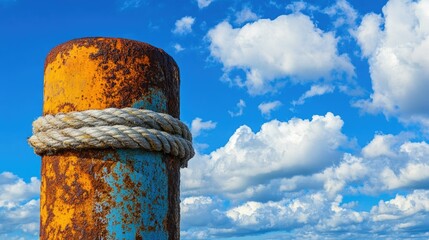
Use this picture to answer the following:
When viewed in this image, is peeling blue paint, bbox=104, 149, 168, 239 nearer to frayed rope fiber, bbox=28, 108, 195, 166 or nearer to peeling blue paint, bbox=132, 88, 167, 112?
frayed rope fiber, bbox=28, 108, 195, 166

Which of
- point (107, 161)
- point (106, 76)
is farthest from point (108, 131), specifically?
point (106, 76)

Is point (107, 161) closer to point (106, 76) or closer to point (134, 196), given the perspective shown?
point (134, 196)

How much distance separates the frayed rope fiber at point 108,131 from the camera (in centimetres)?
281

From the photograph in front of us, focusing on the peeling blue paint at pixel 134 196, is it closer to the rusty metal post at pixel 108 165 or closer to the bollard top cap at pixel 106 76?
the rusty metal post at pixel 108 165

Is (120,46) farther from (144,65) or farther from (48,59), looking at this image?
(48,59)

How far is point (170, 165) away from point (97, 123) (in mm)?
458

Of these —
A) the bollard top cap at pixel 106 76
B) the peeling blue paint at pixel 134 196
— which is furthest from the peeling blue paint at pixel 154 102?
the peeling blue paint at pixel 134 196

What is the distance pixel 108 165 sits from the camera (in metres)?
2.82

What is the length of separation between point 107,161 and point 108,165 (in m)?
0.02


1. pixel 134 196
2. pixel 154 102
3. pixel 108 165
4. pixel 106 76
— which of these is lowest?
pixel 134 196

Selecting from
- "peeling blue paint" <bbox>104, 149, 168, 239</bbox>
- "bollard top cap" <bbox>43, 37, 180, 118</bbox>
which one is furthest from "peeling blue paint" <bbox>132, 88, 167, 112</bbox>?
"peeling blue paint" <bbox>104, 149, 168, 239</bbox>

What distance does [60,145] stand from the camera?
2865mm

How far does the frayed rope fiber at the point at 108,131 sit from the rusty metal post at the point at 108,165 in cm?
5

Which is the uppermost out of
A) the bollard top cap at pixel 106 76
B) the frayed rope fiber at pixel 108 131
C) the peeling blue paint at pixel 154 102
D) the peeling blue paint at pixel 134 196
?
the bollard top cap at pixel 106 76
